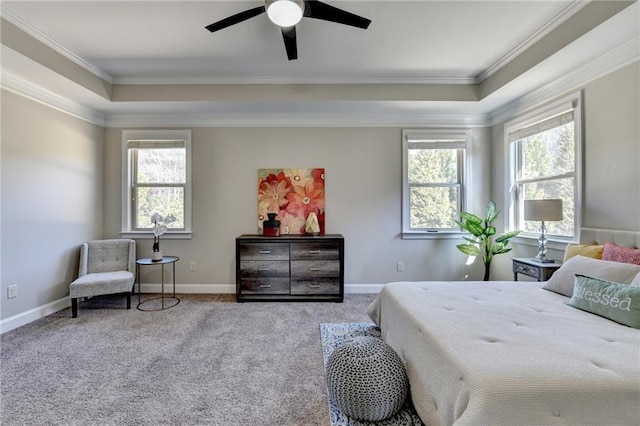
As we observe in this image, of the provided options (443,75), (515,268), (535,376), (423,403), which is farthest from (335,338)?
(443,75)

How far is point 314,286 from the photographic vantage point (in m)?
3.74

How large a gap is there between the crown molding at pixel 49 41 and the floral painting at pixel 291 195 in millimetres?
2153

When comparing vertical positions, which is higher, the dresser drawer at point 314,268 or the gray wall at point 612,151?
the gray wall at point 612,151

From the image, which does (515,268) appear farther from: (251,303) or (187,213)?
(187,213)

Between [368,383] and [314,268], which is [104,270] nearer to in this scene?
[314,268]

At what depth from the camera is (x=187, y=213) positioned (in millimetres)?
4102

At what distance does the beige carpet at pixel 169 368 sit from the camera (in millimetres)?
1706

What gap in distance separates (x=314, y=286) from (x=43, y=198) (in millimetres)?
3250

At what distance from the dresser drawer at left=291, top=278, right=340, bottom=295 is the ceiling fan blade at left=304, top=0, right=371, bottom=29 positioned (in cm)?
278

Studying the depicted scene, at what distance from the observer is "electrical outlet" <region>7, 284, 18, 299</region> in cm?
286

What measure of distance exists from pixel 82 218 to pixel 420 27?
451 centimetres

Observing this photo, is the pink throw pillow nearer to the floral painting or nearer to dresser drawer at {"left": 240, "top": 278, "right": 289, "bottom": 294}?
the floral painting

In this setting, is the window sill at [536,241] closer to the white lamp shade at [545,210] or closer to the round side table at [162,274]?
the white lamp shade at [545,210]

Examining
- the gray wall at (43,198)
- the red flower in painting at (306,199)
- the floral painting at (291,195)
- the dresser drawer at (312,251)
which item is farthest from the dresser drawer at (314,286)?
the gray wall at (43,198)
